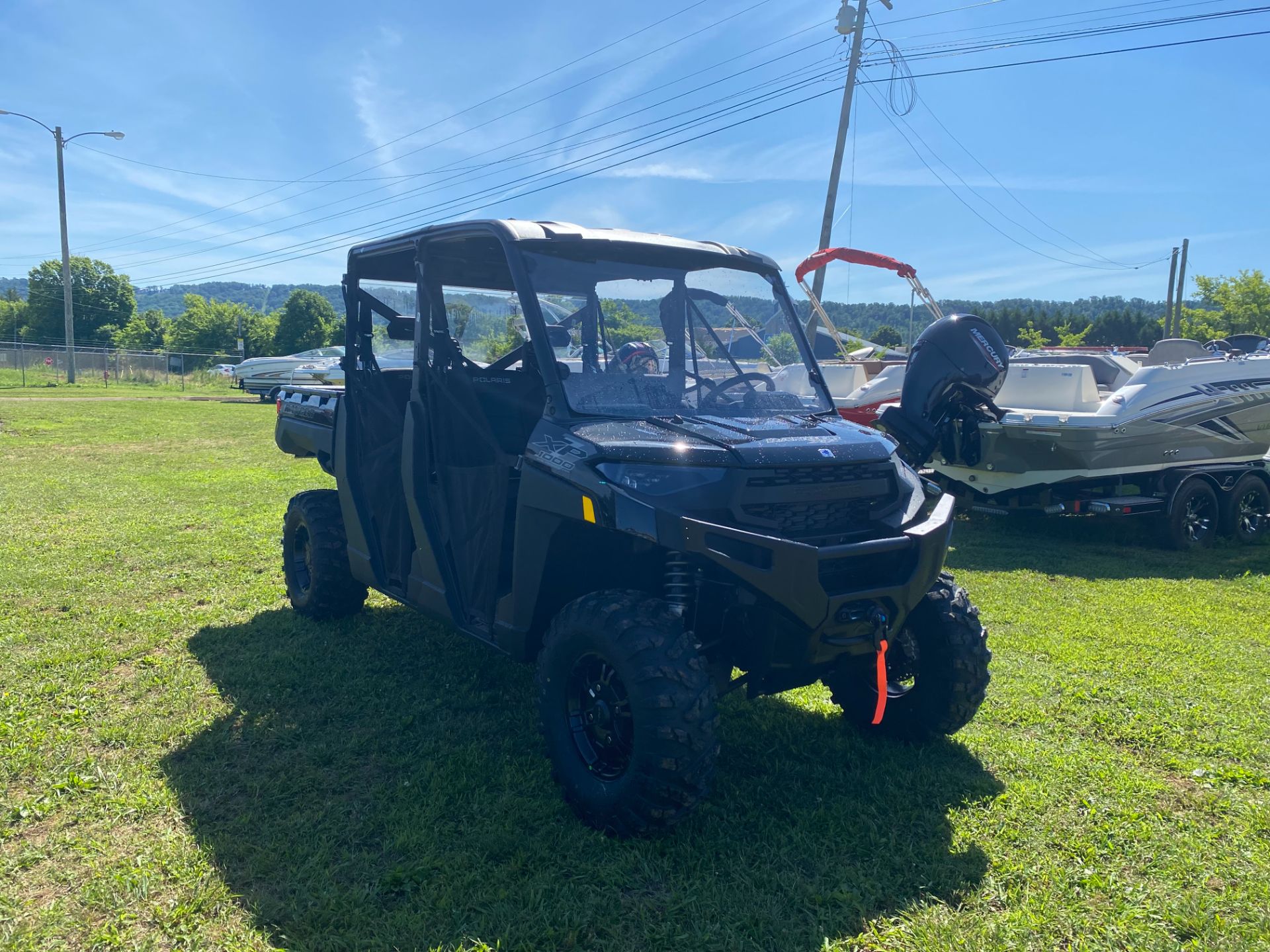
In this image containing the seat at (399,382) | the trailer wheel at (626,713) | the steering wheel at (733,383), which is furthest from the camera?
the seat at (399,382)

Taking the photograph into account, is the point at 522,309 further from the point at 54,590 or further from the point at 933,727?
the point at 54,590

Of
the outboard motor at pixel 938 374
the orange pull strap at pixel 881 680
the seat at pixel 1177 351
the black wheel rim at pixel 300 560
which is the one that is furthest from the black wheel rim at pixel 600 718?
the seat at pixel 1177 351

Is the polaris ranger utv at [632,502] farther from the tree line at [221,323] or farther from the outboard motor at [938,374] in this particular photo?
the tree line at [221,323]

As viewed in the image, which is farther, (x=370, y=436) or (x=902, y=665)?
(x=370, y=436)

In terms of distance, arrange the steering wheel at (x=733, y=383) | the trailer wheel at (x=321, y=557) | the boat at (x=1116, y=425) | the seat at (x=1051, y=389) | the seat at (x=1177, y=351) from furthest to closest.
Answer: the seat at (x=1177, y=351)
the seat at (x=1051, y=389)
the boat at (x=1116, y=425)
the trailer wheel at (x=321, y=557)
the steering wheel at (x=733, y=383)

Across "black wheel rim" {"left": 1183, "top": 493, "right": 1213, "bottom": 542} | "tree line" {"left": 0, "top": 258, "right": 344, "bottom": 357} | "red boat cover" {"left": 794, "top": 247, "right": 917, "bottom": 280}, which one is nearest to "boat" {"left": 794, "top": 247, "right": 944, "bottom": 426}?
"red boat cover" {"left": 794, "top": 247, "right": 917, "bottom": 280}

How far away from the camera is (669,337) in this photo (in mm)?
4258

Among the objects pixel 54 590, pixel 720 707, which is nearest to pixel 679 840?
pixel 720 707

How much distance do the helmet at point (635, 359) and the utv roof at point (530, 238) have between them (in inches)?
17.9

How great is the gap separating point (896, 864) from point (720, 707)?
59.4 inches

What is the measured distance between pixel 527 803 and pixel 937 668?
189 centimetres

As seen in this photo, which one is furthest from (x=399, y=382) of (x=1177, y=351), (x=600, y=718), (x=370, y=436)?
(x=1177, y=351)

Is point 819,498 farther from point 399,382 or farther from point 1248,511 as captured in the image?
point 1248,511

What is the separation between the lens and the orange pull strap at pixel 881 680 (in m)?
3.46
